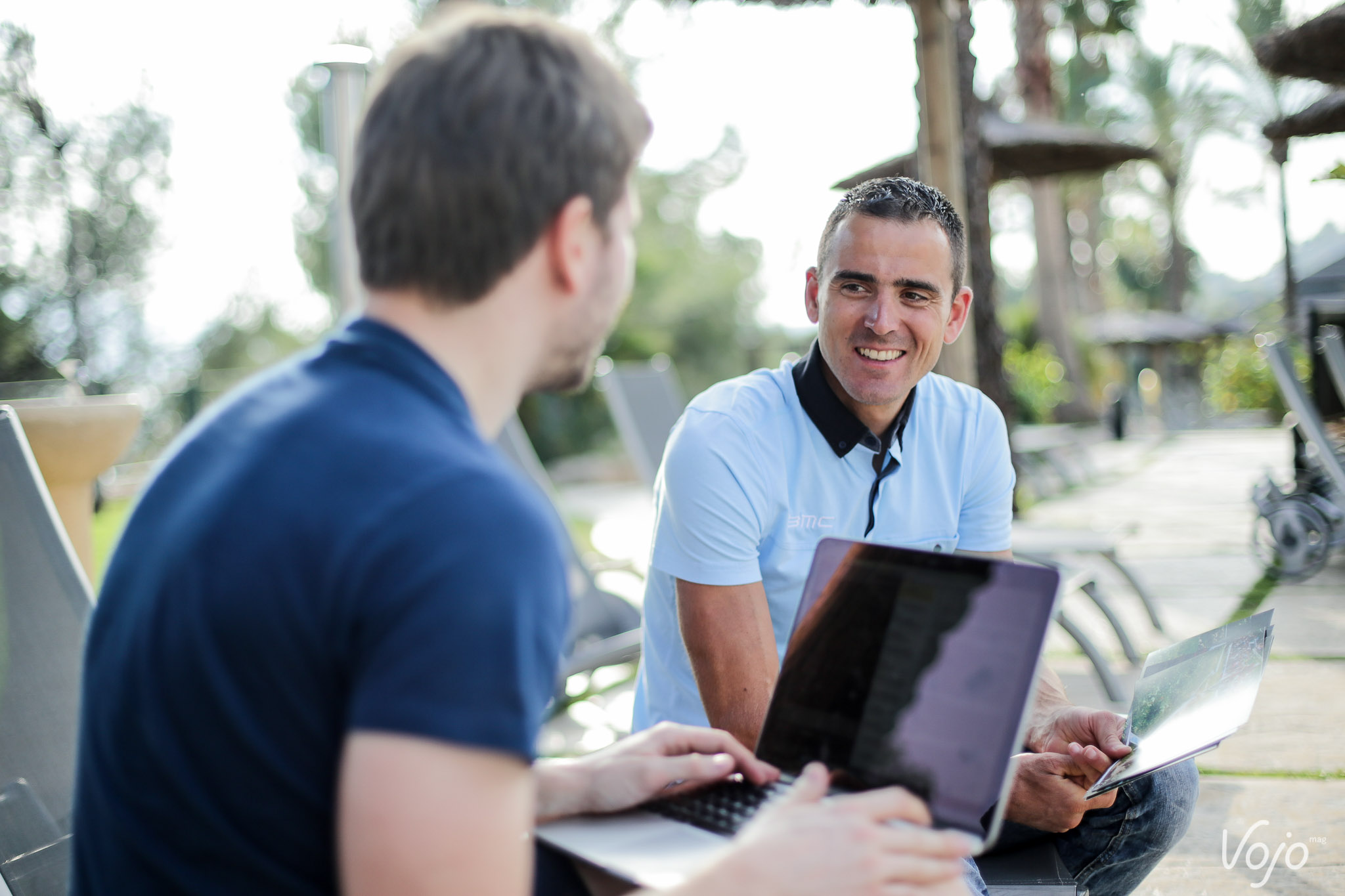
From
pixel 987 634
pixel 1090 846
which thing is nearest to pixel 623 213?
pixel 987 634

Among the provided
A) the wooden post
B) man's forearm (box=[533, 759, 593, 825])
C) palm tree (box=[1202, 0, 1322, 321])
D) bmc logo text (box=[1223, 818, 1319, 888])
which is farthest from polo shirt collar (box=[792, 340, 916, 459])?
palm tree (box=[1202, 0, 1322, 321])

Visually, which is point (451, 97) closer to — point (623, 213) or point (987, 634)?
point (623, 213)

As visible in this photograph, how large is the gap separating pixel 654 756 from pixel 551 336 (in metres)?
0.56

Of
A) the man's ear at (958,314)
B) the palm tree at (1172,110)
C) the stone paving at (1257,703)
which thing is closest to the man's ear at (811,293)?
the man's ear at (958,314)

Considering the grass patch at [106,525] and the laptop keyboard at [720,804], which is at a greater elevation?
the laptop keyboard at [720,804]

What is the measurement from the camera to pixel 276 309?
20.2m

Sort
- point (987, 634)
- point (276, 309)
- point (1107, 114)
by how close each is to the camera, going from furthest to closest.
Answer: point (1107, 114), point (276, 309), point (987, 634)

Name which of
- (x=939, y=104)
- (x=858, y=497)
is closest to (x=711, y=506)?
(x=858, y=497)

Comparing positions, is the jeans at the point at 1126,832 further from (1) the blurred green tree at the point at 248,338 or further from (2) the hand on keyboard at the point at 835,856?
(1) the blurred green tree at the point at 248,338

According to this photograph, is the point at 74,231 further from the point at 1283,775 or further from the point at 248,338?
the point at 1283,775

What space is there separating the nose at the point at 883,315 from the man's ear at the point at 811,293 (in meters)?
0.22

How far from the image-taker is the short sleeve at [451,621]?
78 centimetres

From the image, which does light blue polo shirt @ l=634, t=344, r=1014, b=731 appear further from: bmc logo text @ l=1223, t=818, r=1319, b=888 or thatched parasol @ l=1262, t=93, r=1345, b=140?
thatched parasol @ l=1262, t=93, r=1345, b=140

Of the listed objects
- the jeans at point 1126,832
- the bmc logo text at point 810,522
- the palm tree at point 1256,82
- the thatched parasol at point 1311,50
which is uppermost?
the palm tree at point 1256,82
